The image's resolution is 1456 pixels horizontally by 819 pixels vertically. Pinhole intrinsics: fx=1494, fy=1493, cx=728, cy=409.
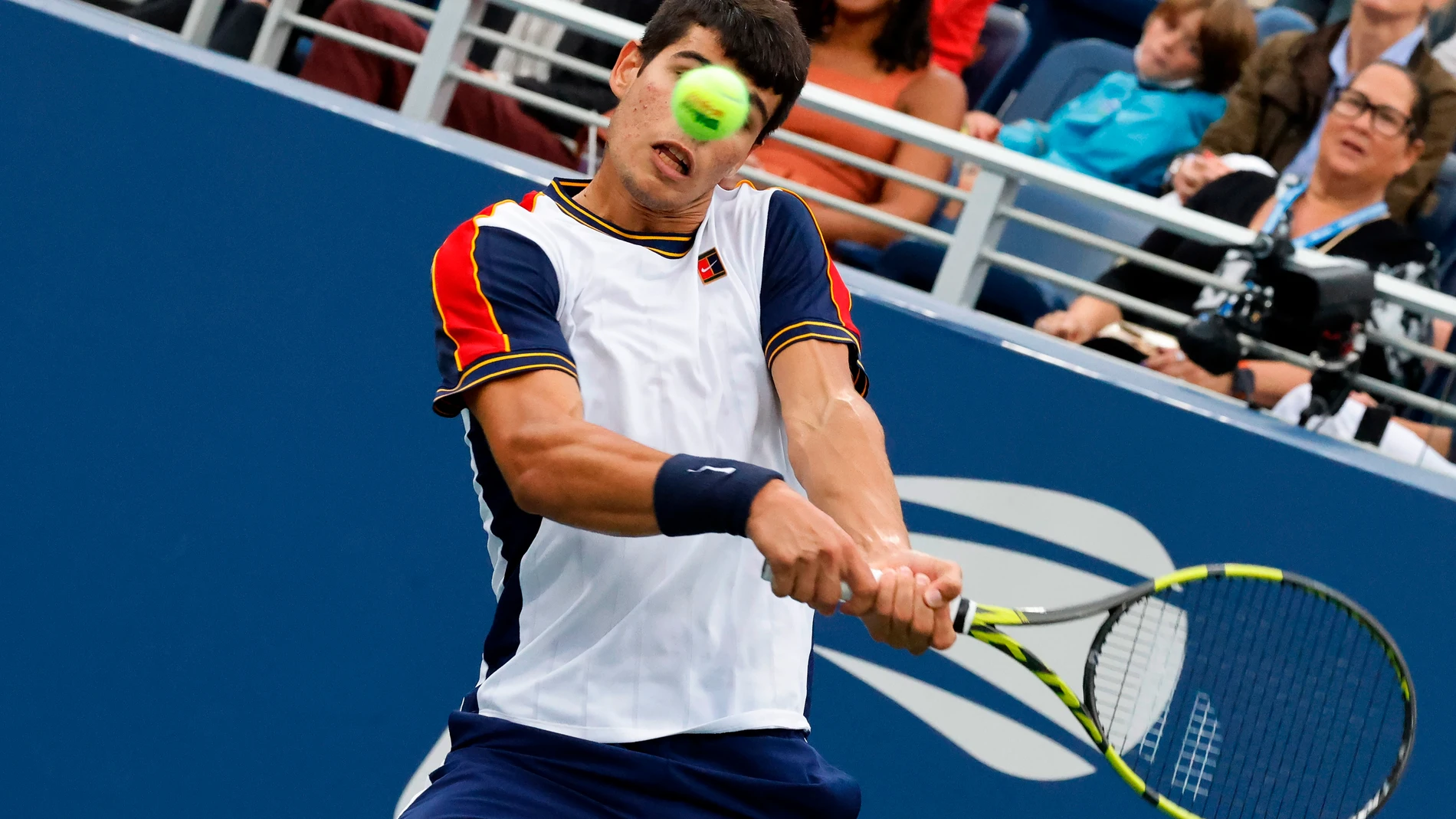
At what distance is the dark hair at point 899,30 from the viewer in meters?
4.13

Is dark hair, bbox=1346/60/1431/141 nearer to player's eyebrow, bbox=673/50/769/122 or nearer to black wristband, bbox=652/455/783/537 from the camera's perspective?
player's eyebrow, bbox=673/50/769/122

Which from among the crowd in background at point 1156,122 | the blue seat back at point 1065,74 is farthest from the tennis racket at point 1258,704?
the blue seat back at point 1065,74

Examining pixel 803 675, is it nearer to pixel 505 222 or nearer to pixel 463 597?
pixel 505 222

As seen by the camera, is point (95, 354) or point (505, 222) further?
point (95, 354)

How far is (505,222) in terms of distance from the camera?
208 centimetres

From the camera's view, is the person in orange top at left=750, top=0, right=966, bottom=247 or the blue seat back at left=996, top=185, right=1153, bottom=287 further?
the blue seat back at left=996, top=185, right=1153, bottom=287

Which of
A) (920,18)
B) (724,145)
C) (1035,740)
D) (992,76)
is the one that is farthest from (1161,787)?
(992,76)

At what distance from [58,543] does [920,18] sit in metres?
2.64

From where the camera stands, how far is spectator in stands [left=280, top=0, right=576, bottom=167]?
390 centimetres

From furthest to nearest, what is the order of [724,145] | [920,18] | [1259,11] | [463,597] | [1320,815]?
[1259,11]
[920,18]
[463,597]
[1320,815]
[724,145]

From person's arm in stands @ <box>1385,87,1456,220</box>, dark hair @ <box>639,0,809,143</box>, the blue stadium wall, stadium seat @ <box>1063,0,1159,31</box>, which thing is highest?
stadium seat @ <box>1063,0,1159,31</box>

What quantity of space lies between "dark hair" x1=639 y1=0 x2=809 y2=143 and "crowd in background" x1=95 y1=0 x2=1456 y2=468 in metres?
1.50

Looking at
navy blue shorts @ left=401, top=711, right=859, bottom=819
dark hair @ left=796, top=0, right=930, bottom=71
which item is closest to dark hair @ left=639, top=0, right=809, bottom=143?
navy blue shorts @ left=401, top=711, right=859, bottom=819

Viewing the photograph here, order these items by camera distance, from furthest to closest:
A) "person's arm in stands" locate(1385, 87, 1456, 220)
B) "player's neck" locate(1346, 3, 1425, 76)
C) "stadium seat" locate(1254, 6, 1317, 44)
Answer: "stadium seat" locate(1254, 6, 1317, 44) < "player's neck" locate(1346, 3, 1425, 76) < "person's arm in stands" locate(1385, 87, 1456, 220)
